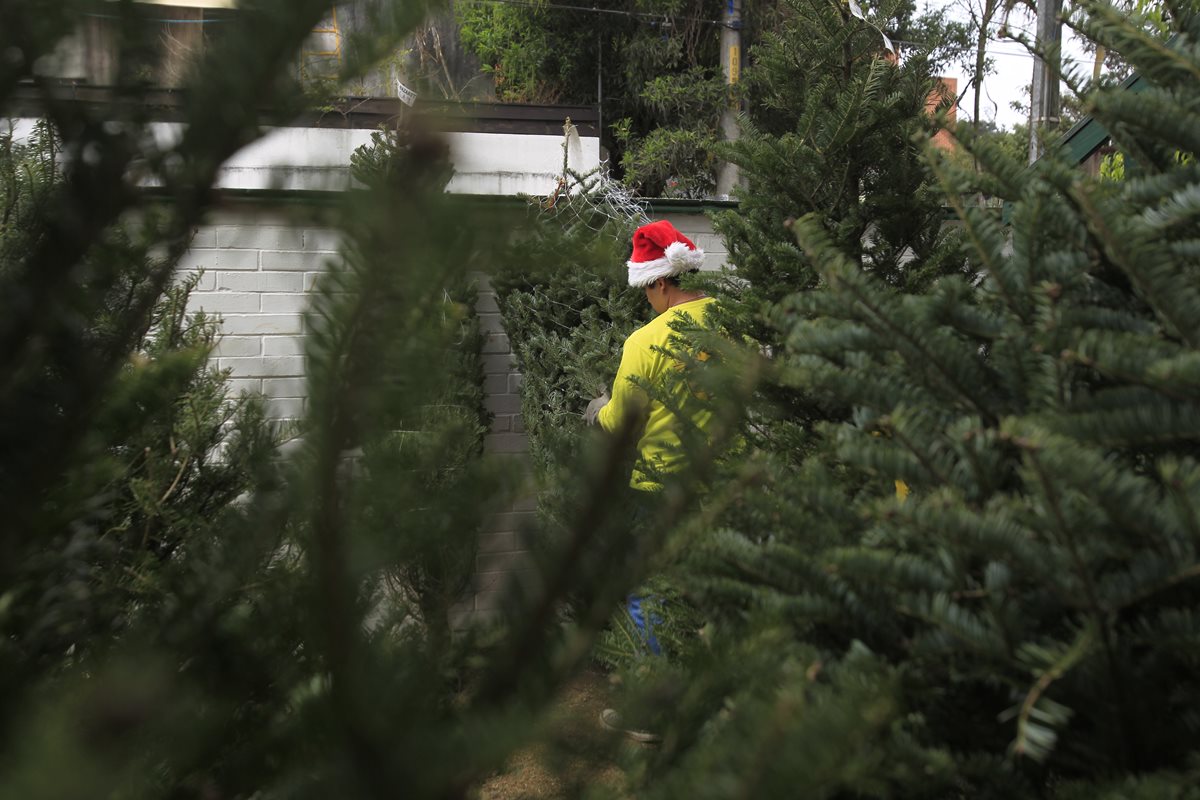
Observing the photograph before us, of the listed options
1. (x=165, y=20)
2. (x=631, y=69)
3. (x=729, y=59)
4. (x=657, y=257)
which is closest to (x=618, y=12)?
(x=631, y=69)

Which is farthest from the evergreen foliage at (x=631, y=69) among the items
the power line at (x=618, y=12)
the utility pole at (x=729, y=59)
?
the utility pole at (x=729, y=59)

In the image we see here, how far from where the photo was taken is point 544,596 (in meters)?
0.67

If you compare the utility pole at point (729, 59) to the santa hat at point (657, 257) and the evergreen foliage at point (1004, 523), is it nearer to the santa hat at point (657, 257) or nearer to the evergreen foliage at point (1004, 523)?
the santa hat at point (657, 257)

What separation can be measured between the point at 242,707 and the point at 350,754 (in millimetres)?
257

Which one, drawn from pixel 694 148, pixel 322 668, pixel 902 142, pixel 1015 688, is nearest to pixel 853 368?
pixel 1015 688

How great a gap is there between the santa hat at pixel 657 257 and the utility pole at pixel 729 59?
11.6 m

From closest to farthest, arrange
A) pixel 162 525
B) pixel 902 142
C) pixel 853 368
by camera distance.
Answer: pixel 853 368 < pixel 162 525 < pixel 902 142

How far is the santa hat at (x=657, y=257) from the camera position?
4.18m

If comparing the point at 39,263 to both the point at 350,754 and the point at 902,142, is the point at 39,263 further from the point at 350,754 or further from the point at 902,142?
the point at 902,142

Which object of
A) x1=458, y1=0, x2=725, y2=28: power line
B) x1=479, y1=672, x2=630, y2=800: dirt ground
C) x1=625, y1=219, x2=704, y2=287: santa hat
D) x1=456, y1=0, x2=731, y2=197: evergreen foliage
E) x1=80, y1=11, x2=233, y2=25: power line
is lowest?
x1=479, y1=672, x2=630, y2=800: dirt ground

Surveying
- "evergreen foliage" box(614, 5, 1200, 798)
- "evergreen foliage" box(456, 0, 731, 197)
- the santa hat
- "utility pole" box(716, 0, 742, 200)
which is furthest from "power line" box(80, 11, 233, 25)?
"utility pole" box(716, 0, 742, 200)

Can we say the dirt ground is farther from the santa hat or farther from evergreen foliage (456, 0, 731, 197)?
evergreen foliage (456, 0, 731, 197)

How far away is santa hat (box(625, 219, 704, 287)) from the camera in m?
4.18

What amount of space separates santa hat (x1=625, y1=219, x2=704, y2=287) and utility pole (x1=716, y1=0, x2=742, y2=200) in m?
11.6
